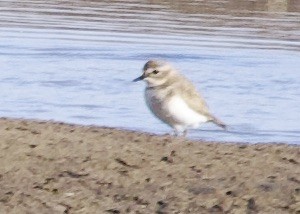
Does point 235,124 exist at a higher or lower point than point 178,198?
lower

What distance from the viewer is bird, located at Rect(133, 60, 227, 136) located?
8.57 m

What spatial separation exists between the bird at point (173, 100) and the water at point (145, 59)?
248 centimetres

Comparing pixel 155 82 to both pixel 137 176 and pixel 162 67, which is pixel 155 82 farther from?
pixel 137 176

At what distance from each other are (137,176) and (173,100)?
2010 mm

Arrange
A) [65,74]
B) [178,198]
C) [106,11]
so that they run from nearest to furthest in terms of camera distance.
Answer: [178,198], [65,74], [106,11]

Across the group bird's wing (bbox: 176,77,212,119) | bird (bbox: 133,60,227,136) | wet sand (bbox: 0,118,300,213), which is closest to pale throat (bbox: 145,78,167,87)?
bird (bbox: 133,60,227,136)

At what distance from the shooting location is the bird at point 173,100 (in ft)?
28.1

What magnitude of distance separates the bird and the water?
2.48m

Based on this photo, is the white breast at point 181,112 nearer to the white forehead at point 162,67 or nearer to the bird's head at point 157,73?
the bird's head at point 157,73

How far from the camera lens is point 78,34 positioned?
18.6 metres

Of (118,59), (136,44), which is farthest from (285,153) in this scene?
(136,44)

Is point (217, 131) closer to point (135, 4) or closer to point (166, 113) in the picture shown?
point (166, 113)

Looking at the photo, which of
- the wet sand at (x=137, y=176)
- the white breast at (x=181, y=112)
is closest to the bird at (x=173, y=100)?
the white breast at (x=181, y=112)

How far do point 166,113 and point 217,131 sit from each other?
334 centimetres
